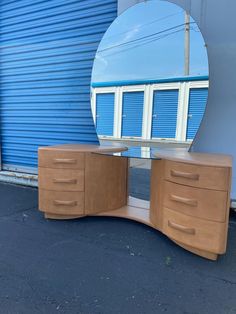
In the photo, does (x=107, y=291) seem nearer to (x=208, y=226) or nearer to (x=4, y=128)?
(x=208, y=226)

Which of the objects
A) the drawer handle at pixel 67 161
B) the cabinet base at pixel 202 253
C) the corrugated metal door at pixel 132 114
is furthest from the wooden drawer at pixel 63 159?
the cabinet base at pixel 202 253

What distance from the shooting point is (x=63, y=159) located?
1.83 meters

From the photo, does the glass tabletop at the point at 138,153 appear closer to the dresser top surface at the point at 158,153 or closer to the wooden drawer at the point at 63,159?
the dresser top surface at the point at 158,153

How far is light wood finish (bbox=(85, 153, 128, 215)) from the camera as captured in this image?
187 cm

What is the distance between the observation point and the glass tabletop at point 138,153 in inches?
67.0

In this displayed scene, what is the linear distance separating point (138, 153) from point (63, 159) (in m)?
0.53

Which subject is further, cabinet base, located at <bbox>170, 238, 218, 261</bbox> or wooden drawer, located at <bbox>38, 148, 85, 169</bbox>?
wooden drawer, located at <bbox>38, 148, 85, 169</bbox>

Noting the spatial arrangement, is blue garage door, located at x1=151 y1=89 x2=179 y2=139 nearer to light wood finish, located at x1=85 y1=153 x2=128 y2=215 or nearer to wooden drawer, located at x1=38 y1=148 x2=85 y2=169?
light wood finish, located at x1=85 y1=153 x2=128 y2=215

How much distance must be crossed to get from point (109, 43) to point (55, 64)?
693mm

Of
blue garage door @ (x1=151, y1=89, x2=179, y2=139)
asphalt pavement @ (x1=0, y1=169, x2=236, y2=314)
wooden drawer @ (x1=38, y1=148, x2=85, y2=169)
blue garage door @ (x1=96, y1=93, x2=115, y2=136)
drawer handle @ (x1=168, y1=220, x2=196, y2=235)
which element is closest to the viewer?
asphalt pavement @ (x1=0, y1=169, x2=236, y2=314)

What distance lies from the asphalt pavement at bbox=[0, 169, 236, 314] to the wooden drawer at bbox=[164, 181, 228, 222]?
27 cm

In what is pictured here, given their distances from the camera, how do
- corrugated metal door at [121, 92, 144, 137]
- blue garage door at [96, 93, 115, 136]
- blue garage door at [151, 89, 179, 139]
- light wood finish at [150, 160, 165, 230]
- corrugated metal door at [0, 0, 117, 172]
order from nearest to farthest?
light wood finish at [150, 160, 165, 230]
blue garage door at [151, 89, 179, 139]
corrugated metal door at [121, 92, 144, 137]
blue garage door at [96, 93, 115, 136]
corrugated metal door at [0, 0, 117, 172]

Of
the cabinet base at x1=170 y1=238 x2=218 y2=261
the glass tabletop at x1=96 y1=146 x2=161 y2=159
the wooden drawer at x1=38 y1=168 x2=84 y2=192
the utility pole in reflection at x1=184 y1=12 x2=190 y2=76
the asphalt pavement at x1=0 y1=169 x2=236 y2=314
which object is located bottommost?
the asphalt pavement at x1=0 y1=169 x2=236 y2=314

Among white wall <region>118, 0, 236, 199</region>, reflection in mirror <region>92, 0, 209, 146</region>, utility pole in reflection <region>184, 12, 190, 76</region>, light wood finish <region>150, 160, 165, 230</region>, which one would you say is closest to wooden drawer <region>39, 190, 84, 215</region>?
light wood finish <region>150, 160, 165, 230</region>
